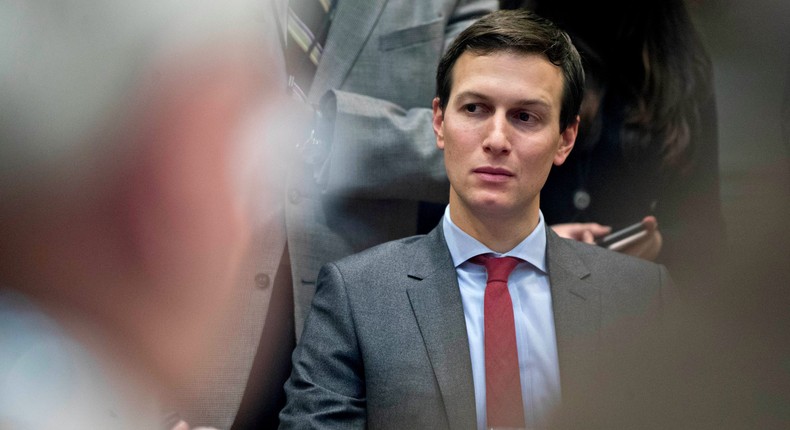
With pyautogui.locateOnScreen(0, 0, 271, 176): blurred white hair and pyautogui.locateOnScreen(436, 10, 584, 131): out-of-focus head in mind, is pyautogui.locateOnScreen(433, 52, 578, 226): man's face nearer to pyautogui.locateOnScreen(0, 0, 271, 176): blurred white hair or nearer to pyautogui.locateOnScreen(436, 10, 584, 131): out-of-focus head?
pyautogui.locateOnScreen(436, 10, 584, 131): out-of-focus head

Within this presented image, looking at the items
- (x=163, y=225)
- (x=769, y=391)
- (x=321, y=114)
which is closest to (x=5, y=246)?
(x=163, y=225)

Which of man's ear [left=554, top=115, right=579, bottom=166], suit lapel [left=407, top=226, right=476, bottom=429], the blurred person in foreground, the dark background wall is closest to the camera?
suit lapel [left=407, top=226, right=476, bottom=429]

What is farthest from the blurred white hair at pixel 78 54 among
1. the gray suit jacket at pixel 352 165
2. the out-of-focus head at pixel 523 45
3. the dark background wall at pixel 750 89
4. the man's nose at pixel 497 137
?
the dark background wall at pixel 750 89

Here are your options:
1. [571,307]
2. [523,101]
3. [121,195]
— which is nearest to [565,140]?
[523,101]

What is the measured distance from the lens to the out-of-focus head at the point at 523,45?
1.08 m

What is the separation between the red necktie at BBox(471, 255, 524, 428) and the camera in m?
1.04

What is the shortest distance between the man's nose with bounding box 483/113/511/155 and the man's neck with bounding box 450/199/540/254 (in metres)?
0.09

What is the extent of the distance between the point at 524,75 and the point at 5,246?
830mm

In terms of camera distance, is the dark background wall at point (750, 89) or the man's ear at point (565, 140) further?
the dark background wall at point (750, 89)

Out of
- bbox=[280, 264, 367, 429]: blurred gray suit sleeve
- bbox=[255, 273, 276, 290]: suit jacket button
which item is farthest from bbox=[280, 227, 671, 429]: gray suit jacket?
bbox=[255, 273, 276, 290]: suit jacket button

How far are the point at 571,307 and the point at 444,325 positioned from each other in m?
0.18

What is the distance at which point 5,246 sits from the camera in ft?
4.23

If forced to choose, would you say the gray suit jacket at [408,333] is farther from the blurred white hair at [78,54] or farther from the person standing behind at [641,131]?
the blurred white hair at [78,54]

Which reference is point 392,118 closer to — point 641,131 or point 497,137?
point 497,137
